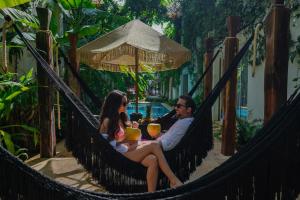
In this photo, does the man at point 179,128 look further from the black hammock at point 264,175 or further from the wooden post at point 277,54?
the black hammock at point 264,175

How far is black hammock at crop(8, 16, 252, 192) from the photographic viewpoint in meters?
2.42

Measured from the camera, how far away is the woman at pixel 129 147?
2.46 metres

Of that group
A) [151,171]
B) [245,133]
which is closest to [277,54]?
[151,171]

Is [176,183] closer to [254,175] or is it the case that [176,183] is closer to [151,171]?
[151,171]

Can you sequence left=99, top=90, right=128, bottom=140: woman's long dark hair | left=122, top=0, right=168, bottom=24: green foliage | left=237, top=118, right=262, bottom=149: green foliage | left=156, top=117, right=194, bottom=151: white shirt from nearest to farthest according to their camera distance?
left=99, top=90, right=128, bottom=140: woman's long dark hair, left=156, top=117, right=194, bottom=151: white shirt, left=237, top=118, right=262, bottom=149: green foliage, left=122, top=0, right=168, bottom=24: green foliage

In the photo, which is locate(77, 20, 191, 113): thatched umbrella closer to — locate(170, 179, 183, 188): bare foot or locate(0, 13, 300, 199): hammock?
locate(170, 179, 183, 188): bare foot

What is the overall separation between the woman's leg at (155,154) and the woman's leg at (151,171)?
42 mm

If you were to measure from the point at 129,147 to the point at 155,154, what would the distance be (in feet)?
0.76

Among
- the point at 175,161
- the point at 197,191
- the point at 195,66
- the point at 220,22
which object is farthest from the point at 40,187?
the point at 195,66

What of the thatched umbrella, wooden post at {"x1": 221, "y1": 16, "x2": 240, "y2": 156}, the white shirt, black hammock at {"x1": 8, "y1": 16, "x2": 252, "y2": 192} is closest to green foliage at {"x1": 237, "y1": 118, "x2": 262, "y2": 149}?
wooden post at {"x1": 221, "y1": 16, "x2": 240, "y2": 156}

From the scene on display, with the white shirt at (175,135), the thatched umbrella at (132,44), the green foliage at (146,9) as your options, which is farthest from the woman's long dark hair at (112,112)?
the green foliage at (146,9)

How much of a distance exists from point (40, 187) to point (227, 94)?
279 centimetres

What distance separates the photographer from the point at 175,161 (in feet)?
8.55

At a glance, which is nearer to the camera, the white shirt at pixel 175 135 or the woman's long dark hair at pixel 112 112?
the woman's long dark hair at pixel 112 112
